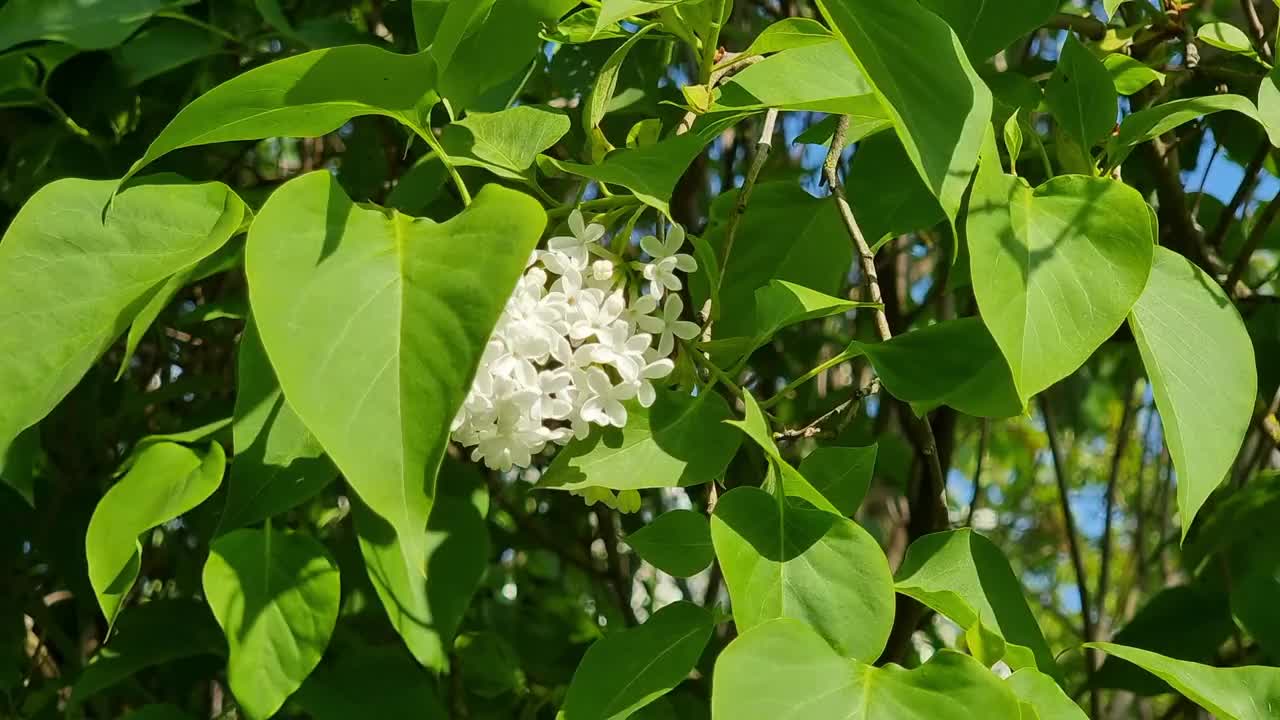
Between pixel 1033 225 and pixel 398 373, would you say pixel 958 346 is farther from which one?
pixel 398 373

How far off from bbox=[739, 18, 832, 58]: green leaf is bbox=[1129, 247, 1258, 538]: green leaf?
20cm

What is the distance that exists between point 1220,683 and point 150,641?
73 cm

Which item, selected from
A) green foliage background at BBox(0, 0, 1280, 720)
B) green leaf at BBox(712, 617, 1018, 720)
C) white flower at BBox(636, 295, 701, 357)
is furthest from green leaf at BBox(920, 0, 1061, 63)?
green leaf at BBox(712, 617, 1018, 720)

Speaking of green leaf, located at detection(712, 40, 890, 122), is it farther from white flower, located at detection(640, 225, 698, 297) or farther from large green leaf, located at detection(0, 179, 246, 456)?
→ large green leaf, located at detection(0, 179, 246, 456)

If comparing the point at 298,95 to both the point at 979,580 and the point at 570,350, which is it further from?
the point at 979,580

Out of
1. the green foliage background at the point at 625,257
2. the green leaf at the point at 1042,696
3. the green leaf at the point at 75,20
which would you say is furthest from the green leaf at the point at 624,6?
the green leaf at the point at 75,20

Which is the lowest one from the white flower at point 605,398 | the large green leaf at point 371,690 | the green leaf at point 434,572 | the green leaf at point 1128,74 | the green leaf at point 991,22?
the large green leaf at point 371,690

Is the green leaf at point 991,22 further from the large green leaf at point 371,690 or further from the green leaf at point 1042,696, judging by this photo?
the large green leaf at point 371,690

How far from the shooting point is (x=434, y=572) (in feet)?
2.67

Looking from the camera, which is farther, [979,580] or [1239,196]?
[1239,196]

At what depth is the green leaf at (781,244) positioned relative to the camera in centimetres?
72

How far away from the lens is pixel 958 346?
0.62 metres

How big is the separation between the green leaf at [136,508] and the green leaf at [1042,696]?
1.44 feet

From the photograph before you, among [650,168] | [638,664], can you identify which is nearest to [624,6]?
[650,168]
